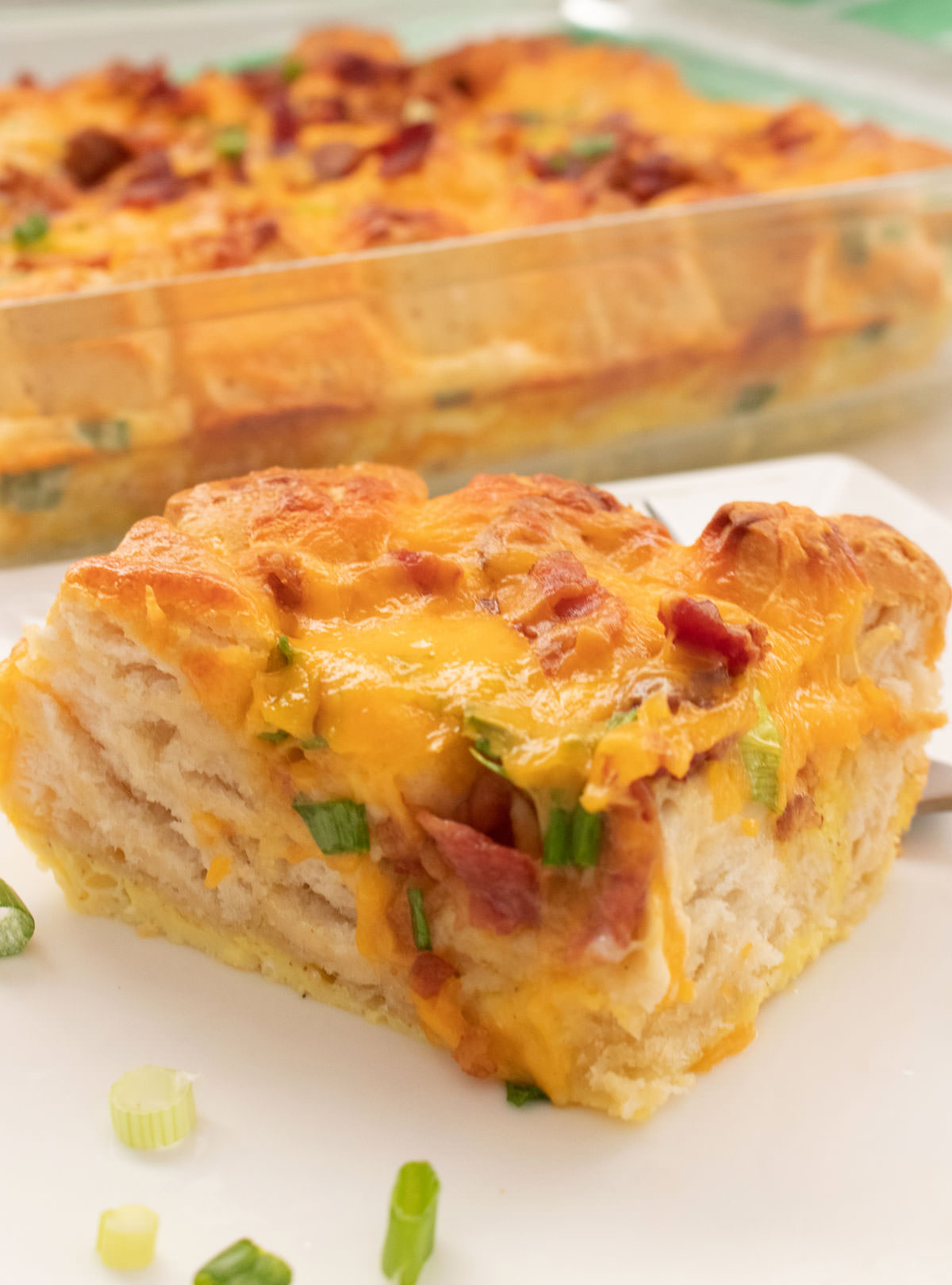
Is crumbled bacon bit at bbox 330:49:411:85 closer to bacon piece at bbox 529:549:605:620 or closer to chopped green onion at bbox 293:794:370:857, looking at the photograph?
bacon piece at bbox 529:549:605:620

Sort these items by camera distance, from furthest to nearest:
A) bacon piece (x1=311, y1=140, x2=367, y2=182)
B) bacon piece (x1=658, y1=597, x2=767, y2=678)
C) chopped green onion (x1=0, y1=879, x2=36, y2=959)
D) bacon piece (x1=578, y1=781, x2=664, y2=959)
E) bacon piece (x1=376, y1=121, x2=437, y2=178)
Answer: bacon piece (x1=311, y1=140, x2=367, y2=182)
bacon piece (x1=376, y1=121, x2=437, y2=178)
chopped green onion (x1=0, y1=879, x2=36, y2=959)
bacon piece (x1=658, y1=597, x2=767, y2=678)
bacon piece (x1=578, y1=781, x2=664, y2=959)

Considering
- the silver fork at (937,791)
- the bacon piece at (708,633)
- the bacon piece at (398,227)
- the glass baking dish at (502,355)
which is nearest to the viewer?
the bacon piece at (708,633)

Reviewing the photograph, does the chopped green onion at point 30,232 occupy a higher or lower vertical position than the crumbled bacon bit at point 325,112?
lower

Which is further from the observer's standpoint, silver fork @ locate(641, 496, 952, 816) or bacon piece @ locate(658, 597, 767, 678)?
silver fork @ locate(641, 496, 952, 816)

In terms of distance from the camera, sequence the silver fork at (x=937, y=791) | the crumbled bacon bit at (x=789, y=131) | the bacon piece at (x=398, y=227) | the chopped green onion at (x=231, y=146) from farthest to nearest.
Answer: the crumbled bacon bit at (x=789, y=131) < the chopped green onion at (x=231, y=146) < the bacon piece at (x=398, y=227) < the silver fork at (x=937, y=791)

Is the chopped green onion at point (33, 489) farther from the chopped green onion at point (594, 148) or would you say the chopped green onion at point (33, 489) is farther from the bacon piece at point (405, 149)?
the chopped green onion at point (594, 148)

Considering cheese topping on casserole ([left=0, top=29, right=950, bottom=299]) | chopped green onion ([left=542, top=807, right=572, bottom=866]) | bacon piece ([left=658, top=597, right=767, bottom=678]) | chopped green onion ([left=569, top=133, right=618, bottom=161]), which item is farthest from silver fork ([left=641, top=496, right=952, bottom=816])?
chopped green onion ([left=569, top=133, right=618, bottom=161])

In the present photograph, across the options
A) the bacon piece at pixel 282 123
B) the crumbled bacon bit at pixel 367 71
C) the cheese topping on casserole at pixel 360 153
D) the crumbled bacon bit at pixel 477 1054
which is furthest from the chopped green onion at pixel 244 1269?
the crumbled bacon bit at pixel 367 71

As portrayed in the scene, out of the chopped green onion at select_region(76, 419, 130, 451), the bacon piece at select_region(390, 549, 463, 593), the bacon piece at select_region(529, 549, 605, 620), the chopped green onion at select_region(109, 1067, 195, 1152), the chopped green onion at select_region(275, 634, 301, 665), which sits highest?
the bacon piece at select_region(529, 549, 605, 620)
